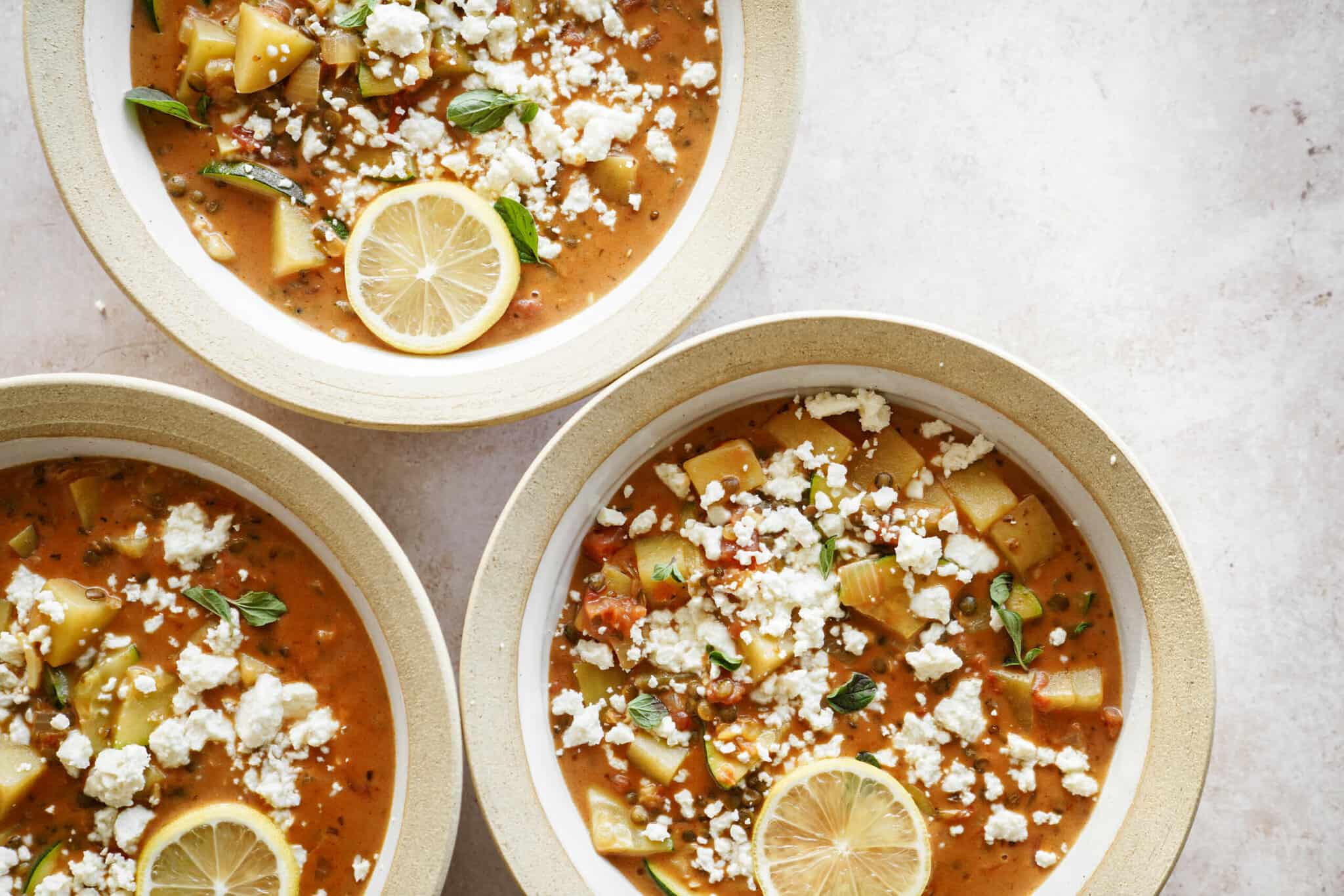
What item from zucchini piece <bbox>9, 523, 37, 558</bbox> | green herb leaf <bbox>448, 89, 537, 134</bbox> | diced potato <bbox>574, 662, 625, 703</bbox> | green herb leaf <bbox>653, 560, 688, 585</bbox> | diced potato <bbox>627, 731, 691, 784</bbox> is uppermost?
green herb leaf <bbox>448, 89, 537, 134</bbox>

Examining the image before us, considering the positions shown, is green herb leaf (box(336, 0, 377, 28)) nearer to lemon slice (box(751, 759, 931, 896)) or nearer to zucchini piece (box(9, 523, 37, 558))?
zucchini piece (box(9, 523, 37, 558))

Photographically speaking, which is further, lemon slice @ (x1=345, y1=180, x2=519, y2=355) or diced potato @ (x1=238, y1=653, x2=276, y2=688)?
lemon slice @ (x1=345, y1=180, x2=519, y2=355)

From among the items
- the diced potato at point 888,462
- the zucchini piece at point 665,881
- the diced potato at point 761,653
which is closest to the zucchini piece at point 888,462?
the diced potato at point 888,462

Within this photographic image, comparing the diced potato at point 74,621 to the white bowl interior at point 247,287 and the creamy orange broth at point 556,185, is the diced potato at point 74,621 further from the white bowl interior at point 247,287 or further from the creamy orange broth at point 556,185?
the creamy orange broth at point 556,185

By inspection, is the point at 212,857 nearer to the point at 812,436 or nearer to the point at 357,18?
the point at 812,436

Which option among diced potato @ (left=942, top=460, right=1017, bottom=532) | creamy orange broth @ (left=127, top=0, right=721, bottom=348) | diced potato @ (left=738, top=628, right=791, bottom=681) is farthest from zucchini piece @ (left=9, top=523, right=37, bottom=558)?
diced potato @ (left=942, top=460, right=1017, bottom=532)

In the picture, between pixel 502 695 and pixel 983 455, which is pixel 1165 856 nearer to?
pixel 983 455
